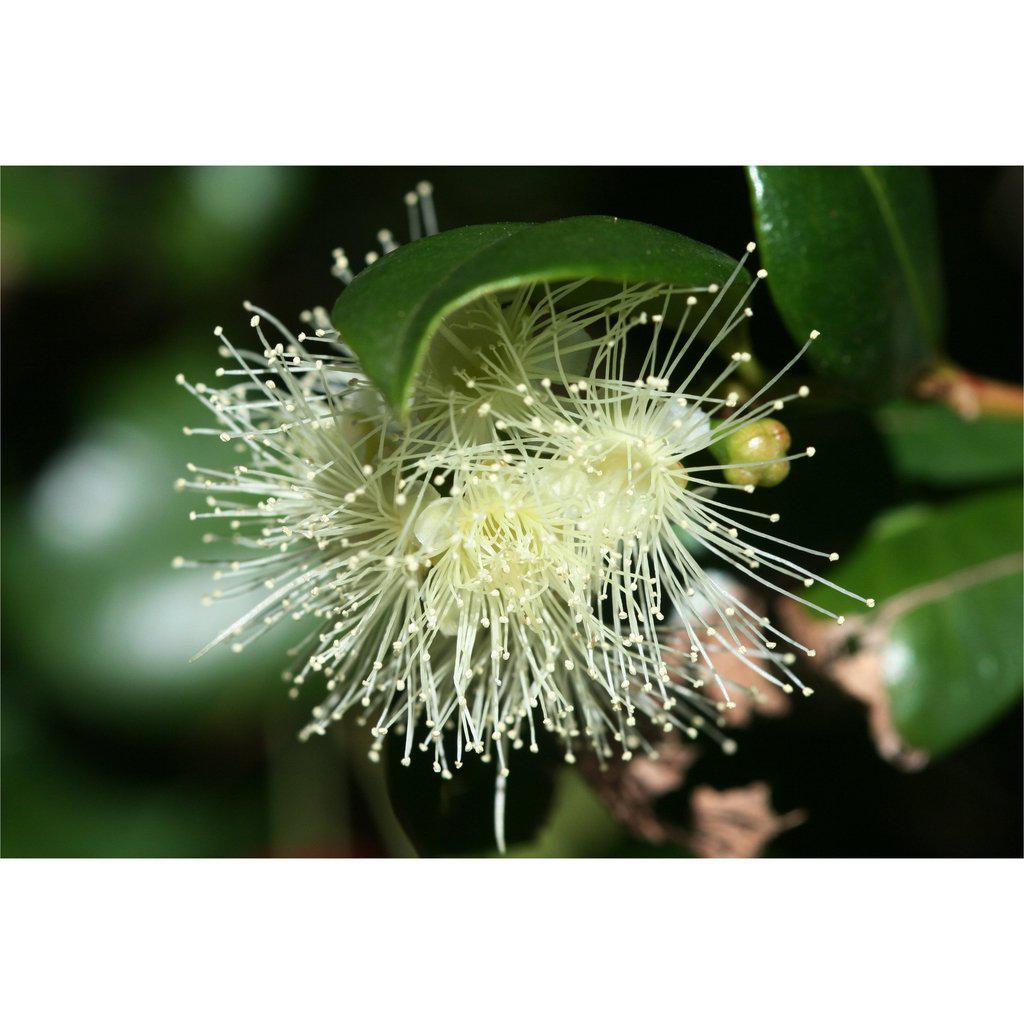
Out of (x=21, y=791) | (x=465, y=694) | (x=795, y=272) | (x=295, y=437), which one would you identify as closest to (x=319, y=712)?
(x=465, y=694)

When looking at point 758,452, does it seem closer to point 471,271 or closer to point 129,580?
point 471,271

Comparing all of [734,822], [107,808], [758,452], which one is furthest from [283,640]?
[758,452]

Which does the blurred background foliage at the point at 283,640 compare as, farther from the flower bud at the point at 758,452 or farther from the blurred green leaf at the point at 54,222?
the flower bud at the point at 758,452

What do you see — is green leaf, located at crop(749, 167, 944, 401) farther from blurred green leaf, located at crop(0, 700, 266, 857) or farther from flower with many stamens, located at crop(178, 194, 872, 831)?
blurred green leaf, located at crop(0, 700, 266, 857)

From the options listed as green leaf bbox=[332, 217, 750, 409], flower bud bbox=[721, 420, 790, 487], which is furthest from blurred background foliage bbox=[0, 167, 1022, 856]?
green leaf bbox=[332, 217, 750, 409]

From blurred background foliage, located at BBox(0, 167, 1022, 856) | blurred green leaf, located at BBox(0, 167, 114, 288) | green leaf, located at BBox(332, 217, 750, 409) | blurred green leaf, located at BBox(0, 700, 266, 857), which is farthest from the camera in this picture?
blurred green leaf, located at BBox(0, 167, 114, 288)

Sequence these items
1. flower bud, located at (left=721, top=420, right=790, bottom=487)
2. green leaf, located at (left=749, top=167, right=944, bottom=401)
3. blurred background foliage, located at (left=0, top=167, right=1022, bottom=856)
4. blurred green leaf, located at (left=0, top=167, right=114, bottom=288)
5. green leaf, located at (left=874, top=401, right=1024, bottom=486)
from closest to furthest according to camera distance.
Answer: flower bud, located at (left=721, top=420, right=790, bottom=487) → green leaf, located at (left=749, top=167, right=944, bottom=401) → blurred background foliage, located at (left=0, top=167, right=1022, bottom=856) → green leaf, located at (left=874, top=401, right=1024, bottom=486) → blurred green leaf, located at (left=0, top=167, right=114, bottom=288)
